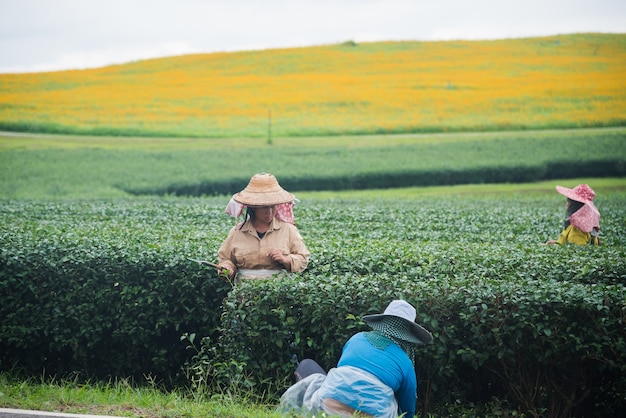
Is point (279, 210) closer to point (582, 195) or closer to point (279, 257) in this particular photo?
point (279, 257)

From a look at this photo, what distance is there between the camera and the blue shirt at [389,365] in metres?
5.36

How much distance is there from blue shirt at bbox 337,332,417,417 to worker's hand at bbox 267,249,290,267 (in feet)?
5.82

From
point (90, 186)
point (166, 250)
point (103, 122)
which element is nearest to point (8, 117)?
point (103, 122)

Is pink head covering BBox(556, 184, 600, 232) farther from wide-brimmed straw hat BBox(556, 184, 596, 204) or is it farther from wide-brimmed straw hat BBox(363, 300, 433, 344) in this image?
wide-brimmed straw hat BBox(363, 300, 433, 344)

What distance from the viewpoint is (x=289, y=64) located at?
152 feet

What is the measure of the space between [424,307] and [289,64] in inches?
1618

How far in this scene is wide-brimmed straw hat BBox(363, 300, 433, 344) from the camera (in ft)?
18.2

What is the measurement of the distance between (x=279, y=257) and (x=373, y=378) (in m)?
2.15

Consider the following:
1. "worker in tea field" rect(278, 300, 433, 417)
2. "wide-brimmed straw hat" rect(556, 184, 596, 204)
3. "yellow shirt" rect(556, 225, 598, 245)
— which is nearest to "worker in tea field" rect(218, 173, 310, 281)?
"worker in tea field" rect(278, 300, 433, 417)

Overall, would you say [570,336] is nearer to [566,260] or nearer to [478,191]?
[566,260]

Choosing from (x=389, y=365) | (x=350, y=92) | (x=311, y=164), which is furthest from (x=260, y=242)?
(x=350, y=92)

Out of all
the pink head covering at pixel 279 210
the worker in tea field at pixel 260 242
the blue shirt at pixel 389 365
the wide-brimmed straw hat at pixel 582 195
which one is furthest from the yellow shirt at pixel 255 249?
the wide-brimmed straw hat at pixel 582 195

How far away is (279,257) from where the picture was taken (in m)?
7.18

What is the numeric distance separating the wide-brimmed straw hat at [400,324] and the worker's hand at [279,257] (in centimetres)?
172
